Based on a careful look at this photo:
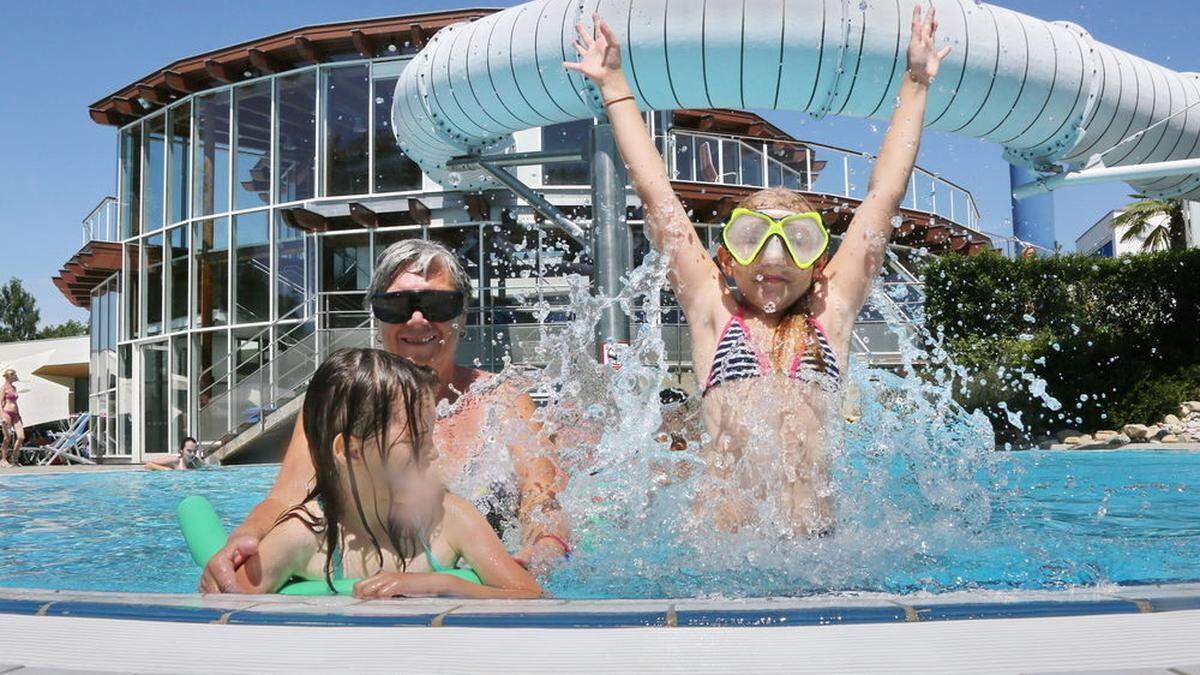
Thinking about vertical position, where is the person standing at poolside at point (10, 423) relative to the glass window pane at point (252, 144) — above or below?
below

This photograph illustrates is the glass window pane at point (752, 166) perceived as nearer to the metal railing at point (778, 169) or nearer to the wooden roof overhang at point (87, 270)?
the metal railing at point (778, 169)

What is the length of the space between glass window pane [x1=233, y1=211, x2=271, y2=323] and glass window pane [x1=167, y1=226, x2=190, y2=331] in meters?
1.37

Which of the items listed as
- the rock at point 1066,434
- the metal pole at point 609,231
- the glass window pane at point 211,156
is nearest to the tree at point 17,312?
the glass window pane at point 211,156

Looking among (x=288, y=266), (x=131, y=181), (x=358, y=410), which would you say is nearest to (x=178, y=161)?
(x=131, y=181)

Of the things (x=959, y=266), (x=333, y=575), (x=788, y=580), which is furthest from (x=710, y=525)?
(x=959, y=266)

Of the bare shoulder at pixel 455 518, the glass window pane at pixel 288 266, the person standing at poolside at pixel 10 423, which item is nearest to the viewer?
the bare shoulder at pixel 455 518

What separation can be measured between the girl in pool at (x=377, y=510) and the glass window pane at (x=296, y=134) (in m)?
14.6

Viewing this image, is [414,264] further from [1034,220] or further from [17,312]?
[17,312]

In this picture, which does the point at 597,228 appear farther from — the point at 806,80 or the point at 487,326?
the point at 487,326

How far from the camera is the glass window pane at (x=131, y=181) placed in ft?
60.5

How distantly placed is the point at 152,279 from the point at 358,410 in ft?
57.9

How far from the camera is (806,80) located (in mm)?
7539

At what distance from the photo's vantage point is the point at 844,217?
1616 cm

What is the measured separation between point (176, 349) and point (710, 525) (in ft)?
53.2
